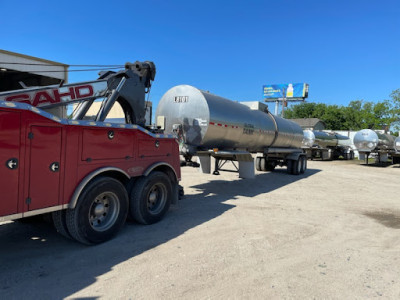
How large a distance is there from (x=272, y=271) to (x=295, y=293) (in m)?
0.57

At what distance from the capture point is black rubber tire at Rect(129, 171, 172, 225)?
5.43 m

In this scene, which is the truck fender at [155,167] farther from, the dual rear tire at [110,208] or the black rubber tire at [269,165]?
the black rubber tire at [269,165]

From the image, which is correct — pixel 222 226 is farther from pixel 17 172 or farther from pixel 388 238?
pixel 17 172

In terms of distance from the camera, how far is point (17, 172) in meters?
3.45

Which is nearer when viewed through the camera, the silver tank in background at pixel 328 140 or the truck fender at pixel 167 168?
the truck fender at pixel 167 168

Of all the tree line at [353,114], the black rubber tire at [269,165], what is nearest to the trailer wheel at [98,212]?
the black rubber tire at [269,165]

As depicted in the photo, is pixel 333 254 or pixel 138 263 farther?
pixel 333 254

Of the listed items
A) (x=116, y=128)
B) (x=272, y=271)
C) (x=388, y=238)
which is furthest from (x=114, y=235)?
(x=388, y=238)

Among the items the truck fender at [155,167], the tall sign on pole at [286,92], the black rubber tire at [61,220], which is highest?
the tall sign on pole at [286,92]

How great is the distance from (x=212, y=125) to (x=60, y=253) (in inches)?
208

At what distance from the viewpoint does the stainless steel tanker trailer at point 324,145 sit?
2670 cm

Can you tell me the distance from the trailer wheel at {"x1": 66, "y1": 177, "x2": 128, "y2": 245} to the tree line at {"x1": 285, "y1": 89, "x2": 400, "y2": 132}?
170 ft

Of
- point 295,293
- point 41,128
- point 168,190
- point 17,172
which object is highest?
point 41,128

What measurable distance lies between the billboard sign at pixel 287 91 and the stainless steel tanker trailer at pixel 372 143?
36.9 meters
